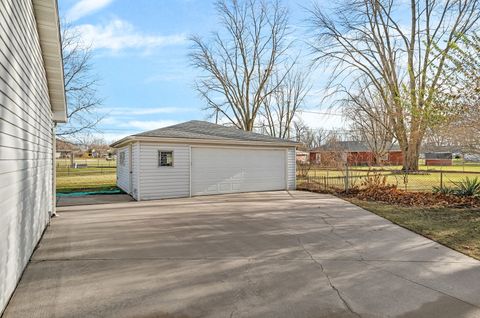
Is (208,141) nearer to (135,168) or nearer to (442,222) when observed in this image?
(135,168)

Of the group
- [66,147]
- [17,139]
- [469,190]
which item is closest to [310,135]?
[66,147]

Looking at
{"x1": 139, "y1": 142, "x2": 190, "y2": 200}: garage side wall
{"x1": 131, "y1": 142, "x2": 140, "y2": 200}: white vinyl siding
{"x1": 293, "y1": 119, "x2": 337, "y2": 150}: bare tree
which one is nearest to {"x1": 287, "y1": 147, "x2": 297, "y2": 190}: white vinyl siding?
{"x1": 139, "y1": 142, "x2": 190, "y2": 200}: garage side wall

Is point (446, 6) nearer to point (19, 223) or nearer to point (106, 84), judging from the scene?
point (106, 84)

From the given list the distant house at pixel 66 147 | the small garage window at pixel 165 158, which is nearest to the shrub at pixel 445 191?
the small garage window at pixel 165 158

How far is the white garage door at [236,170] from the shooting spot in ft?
41.9

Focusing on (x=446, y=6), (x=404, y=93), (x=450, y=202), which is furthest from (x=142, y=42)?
(x=446, y=6)

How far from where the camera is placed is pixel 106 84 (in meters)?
23.3

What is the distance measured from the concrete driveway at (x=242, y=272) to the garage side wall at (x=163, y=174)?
3.94 meters

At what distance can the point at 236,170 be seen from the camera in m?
13.7

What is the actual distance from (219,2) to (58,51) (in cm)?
2495

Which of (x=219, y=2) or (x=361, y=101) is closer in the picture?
(x=361, y=101)

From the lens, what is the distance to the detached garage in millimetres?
11555

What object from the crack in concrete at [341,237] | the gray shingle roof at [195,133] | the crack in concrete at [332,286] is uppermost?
the gray shingle roof at [195,133]

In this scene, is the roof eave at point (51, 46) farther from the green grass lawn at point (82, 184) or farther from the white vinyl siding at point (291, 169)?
the white vinyl siding at point (291, 169)
